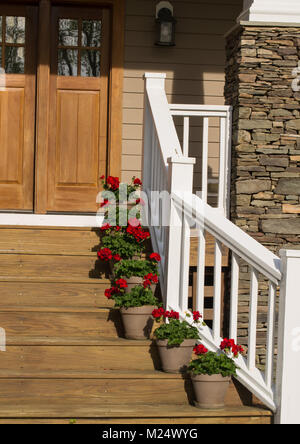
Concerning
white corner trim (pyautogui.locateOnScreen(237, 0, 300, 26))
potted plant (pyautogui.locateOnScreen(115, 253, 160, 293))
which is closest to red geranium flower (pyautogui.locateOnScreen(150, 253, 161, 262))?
potted plant (pyautogui.locateOnScreen(115, 253, 160, 293))

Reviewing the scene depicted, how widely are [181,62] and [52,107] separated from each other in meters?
1.22

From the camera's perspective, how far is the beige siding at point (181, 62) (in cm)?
641

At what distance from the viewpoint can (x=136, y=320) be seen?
3943mm

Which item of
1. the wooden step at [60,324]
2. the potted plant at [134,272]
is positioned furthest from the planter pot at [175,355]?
the potted plant at [134,272]

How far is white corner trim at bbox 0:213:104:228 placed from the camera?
5387mm

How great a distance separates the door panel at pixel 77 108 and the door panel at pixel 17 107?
0.61 ft

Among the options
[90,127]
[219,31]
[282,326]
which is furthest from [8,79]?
[282,326]

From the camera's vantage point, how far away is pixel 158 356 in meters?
3.82

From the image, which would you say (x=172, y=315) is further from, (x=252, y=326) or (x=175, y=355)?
(x=252, y=326)

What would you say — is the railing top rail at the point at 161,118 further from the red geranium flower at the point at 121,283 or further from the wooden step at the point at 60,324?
the wooden step at the point at 60,324

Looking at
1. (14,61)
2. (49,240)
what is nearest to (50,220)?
(49,240)
